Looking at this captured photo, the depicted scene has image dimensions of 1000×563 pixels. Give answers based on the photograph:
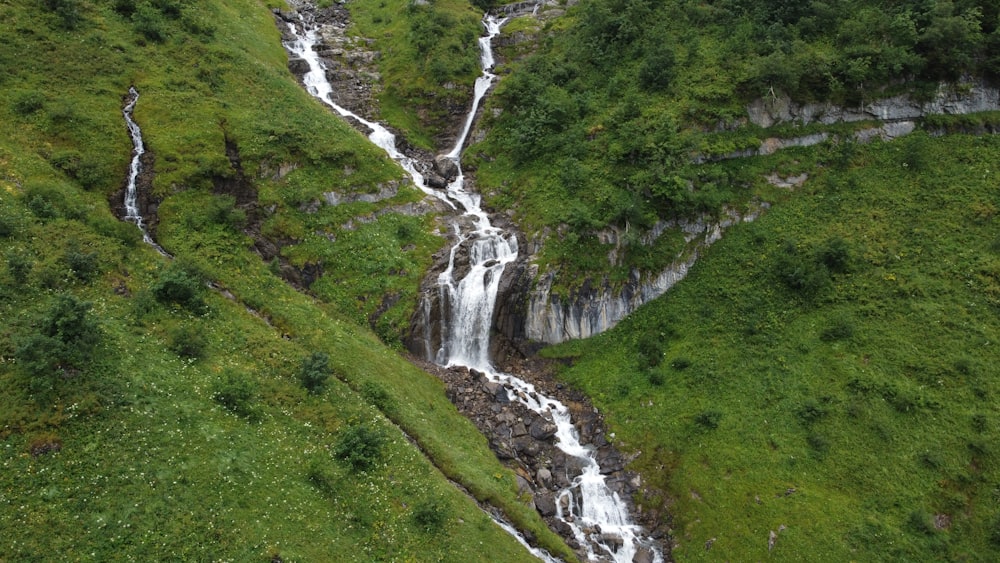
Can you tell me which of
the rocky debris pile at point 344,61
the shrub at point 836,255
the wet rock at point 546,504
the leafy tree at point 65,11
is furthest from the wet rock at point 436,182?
the leafy tree at point 65,11

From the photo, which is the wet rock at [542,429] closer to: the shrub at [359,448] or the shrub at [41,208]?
the shrub at [359,448]

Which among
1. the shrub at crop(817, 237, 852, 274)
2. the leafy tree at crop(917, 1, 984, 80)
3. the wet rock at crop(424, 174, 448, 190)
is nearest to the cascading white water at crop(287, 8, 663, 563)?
the wet rock at crop(424, 174, 448, 190)

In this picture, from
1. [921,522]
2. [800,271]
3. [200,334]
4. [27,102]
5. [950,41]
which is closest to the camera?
[921,522]

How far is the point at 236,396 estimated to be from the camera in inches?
869

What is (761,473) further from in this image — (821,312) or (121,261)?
(121,261)

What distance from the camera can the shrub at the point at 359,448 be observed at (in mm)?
21828

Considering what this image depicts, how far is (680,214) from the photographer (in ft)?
118

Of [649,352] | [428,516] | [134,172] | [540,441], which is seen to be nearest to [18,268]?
[134,172]

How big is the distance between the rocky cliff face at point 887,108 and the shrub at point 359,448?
1408 inches

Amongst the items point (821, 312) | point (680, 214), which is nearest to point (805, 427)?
point (821, 312)

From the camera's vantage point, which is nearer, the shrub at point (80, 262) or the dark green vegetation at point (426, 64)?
the shrub at point (80, 262)

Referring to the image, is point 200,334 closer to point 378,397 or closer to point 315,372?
point 315,372

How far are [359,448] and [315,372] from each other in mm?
4718

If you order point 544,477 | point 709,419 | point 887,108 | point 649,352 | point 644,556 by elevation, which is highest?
point 887,108
